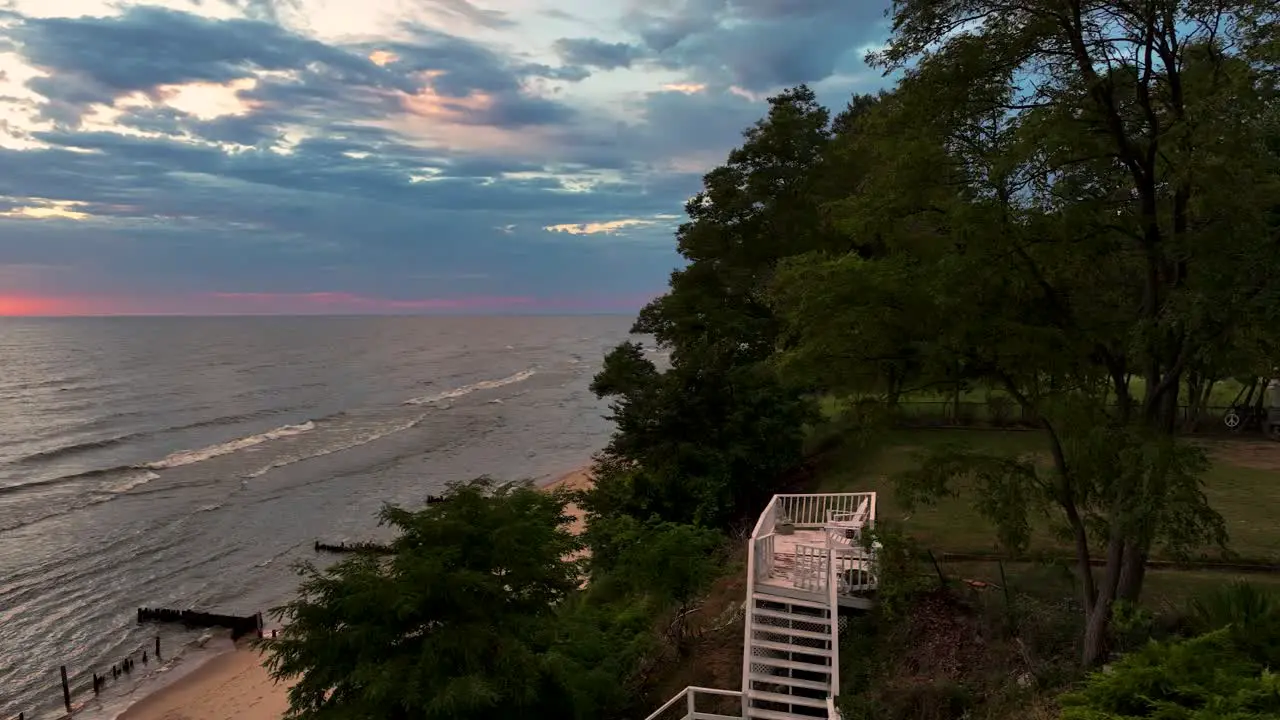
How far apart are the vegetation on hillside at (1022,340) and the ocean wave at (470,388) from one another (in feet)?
233

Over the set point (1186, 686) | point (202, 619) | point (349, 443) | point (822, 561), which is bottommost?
point (202, 619)

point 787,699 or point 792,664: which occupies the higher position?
point 792,664

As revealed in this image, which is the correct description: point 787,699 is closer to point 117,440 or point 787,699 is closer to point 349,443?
point 349,443

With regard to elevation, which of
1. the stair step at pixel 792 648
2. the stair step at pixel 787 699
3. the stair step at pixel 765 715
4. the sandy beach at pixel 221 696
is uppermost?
the stair step at pixel 792 648

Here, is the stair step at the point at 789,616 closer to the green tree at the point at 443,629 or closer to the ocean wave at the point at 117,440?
the green tree at the point at 443,629

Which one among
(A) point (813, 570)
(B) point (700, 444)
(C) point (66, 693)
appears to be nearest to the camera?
(A) point (813, 570)

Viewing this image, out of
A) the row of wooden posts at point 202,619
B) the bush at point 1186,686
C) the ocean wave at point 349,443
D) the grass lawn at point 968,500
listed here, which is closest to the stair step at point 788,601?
the grass lawn at point 968,500

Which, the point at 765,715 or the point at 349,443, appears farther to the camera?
the point at 349,443

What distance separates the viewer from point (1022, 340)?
9352mm

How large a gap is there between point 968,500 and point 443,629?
14217mm

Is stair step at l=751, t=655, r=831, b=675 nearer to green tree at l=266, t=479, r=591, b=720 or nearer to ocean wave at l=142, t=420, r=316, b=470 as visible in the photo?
green tree at l=266, t=479, r=591, b=720

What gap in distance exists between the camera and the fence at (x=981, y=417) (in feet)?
83.9

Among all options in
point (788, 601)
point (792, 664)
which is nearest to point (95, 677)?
point (788, 601)

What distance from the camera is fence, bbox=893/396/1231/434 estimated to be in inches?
1007
